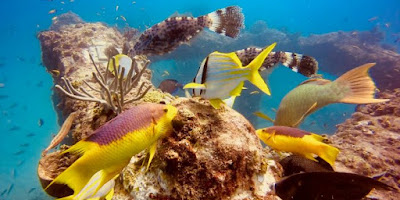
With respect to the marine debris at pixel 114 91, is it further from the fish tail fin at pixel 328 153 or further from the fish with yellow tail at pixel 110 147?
the fish tail fin at pixel 328 153

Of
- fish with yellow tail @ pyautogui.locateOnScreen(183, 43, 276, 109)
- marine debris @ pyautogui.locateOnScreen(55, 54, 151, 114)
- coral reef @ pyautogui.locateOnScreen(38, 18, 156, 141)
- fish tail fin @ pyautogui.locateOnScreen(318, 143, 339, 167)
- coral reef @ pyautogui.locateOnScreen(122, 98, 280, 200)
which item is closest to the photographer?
coral reef @ pyautogui.locateOnScreen(122, 98, 280, 200)

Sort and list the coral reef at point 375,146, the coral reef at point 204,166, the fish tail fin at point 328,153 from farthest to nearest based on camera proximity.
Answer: the coral reef at point 375,146, the fish tail fin at point 328,153, the coral reef at point 204,166

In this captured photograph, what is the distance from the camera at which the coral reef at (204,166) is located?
1.36 metres

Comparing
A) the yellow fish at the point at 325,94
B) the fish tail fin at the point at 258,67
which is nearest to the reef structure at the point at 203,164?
the fish tail fin at the point at 258,67

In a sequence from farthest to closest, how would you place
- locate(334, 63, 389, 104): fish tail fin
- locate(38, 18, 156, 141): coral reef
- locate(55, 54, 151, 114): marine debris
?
locate(38, 18, 156, 141): coral reef
locate(334, 63, 389, 104): fish tail fin
locate(55, 54, 151, 114): marine debris

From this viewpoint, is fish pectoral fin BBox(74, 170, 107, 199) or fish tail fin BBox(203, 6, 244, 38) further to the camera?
fish tail fin BBox(203, 6, 244, 38)

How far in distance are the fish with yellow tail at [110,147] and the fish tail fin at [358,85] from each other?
83.9 inches

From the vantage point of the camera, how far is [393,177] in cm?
294

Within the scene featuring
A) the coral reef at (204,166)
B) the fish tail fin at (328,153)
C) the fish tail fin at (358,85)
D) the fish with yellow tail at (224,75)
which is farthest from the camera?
the fish tail fin at (358,85)

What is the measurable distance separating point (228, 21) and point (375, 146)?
3.38 m

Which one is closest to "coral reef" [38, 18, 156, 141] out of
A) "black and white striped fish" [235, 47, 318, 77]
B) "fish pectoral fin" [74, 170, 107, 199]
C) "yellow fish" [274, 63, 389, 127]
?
"fish pectoral fin" [74, 170, 107, 199]

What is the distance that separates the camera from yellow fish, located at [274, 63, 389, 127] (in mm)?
2230

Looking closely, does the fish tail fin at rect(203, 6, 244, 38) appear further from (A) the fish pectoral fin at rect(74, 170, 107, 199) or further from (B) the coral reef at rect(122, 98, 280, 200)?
(A) the fish pectoral fin at rect(74, 170, 107, 199)

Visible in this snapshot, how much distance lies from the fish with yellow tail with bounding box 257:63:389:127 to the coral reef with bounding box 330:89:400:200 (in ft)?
2.46
